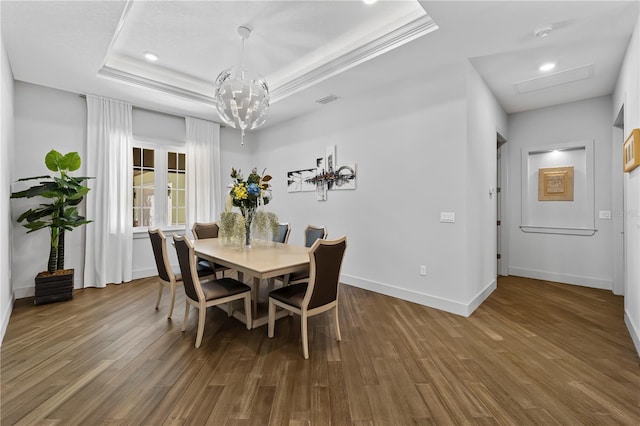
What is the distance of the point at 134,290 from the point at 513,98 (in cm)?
632

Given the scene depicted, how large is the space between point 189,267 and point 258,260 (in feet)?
1.99

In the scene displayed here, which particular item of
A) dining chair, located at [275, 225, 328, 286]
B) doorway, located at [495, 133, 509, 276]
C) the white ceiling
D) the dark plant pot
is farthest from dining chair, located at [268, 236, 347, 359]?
doorway, located at [495, 133, 509, 276]

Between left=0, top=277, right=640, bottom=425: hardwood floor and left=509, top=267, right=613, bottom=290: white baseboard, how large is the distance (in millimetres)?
1050

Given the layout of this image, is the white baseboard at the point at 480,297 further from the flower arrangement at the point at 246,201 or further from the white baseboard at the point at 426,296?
the flower arrangement at the point at 246,201

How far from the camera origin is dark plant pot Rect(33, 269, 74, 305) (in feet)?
11.5

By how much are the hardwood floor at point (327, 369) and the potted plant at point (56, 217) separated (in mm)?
278

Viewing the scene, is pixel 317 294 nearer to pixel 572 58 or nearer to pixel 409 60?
pixel 409 60

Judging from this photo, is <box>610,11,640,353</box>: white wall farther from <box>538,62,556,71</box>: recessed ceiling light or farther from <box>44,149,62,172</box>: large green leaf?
<box>44,149,62,172</box>: large green leaf

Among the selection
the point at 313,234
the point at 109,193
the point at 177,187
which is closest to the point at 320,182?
the point at 313,234

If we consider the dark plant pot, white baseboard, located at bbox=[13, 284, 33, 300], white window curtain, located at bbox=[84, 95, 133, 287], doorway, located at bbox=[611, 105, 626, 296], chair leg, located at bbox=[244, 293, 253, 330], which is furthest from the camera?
white window curtain, located at bbox=[84, 95, 133, 287]

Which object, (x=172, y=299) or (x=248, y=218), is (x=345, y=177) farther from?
(x=172, y=299)

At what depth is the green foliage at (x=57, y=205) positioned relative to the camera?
11.7 feet

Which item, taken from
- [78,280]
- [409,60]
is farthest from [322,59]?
[78,280]

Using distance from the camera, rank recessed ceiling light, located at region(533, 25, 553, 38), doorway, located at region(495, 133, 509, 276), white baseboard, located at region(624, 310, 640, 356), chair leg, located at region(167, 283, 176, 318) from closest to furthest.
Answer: white baseboard, located at region(624, 310, 640, 356) → recessed ceiling light, located at region(533, 25, 553, 38) → chair leg, located at region(167, 283, 176, 318) → doorway, located at region(495, 133, 509, 276)
